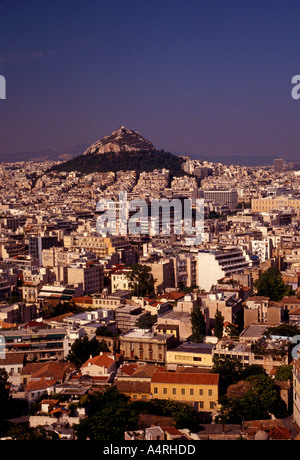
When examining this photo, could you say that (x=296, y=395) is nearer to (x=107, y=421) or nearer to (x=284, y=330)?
(x=107, y=421)

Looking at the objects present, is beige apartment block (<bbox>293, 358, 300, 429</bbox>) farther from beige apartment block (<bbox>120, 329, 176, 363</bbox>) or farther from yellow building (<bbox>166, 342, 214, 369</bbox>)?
beige apartment block (<bbox>120, 329, 176, 363</bbox>)

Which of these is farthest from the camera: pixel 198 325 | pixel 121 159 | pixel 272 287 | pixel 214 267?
pixel 121 159

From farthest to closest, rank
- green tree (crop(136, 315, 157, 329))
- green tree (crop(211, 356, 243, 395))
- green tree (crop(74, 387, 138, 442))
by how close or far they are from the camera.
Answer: green tree (crop(136, 315, 157, 329)) → green tree (crop(211, 356, 243, 395)) → green tree (crop(74, 387, 138, 442))

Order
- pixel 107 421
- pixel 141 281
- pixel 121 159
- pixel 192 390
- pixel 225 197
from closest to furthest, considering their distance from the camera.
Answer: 1. pixel 107 421
2. pixel 192 390
3. pixel 141 281
4. pixel 225 197
5. pixel 121 159

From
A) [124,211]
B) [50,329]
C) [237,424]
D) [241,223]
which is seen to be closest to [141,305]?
[50,329]

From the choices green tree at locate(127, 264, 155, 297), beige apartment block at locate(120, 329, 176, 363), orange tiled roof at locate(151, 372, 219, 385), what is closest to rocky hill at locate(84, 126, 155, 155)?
green tree at locate(127, 264, 155, 297)

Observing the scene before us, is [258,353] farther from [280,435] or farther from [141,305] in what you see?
[141,305]

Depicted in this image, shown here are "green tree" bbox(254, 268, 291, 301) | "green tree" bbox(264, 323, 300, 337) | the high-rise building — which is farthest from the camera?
the high-rise building

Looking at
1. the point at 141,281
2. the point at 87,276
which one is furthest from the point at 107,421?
the point at 87,276
